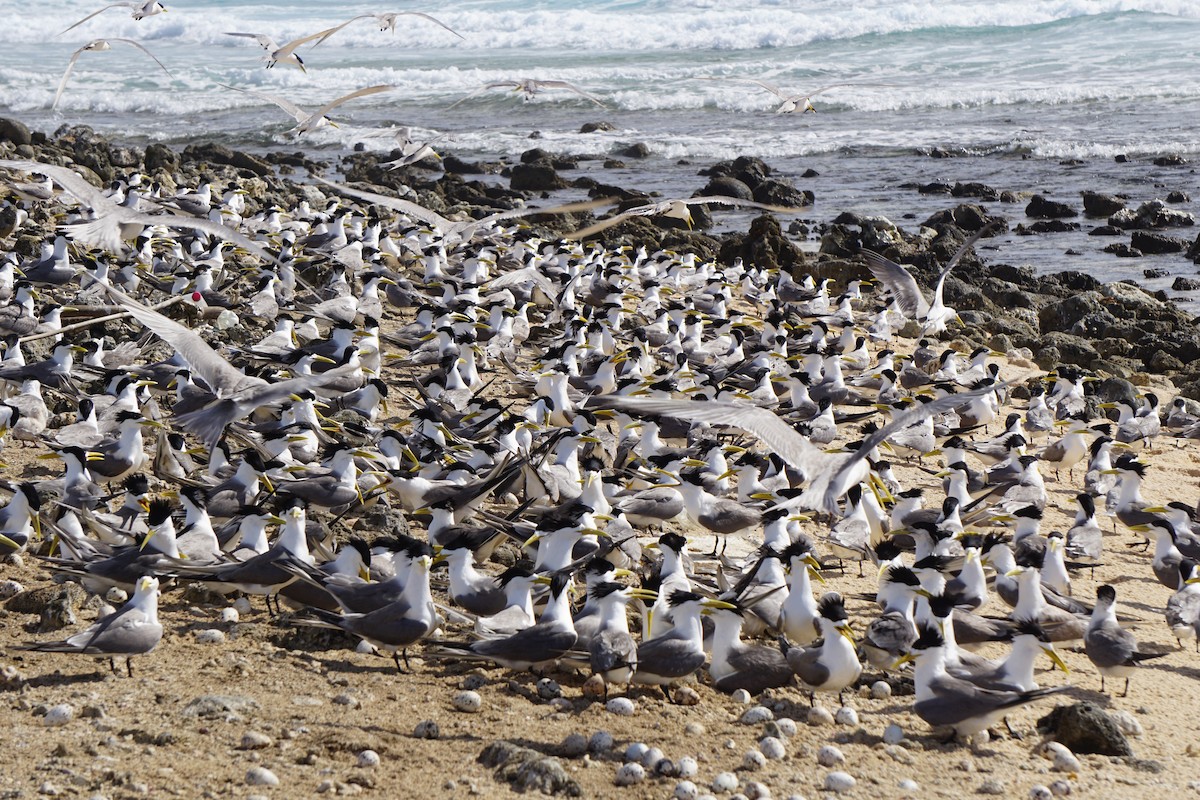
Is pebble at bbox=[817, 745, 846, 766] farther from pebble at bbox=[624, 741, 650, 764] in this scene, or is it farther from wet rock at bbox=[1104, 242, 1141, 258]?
wet rock at bbox=[1104, 242, 1141, 258]

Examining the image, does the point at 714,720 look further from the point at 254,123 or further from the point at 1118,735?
the point at 254,123

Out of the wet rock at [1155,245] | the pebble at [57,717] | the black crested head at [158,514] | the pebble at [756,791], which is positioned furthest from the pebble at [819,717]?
the wet rock at [1155,245]

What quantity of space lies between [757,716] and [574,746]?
869mm

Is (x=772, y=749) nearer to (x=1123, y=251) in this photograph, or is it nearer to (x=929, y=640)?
(x=929, y=640)

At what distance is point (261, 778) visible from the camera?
4.41m

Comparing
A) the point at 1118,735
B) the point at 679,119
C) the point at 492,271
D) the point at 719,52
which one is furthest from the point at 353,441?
the point at 719,52

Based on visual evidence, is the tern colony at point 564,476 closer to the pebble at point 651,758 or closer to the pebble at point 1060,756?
the pebble at point 1060,756

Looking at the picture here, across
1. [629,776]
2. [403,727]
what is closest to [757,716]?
[629,776]

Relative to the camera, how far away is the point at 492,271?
15297 mm

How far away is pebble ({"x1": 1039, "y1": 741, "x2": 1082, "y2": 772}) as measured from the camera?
495 cm

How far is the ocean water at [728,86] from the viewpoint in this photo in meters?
26.1

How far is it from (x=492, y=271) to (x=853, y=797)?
11.3 m

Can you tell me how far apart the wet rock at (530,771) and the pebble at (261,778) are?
79cm

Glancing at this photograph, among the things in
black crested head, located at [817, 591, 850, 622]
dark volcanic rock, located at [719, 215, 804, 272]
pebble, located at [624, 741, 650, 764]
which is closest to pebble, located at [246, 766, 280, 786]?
pebble, located at [624, 741, 650, 764]
